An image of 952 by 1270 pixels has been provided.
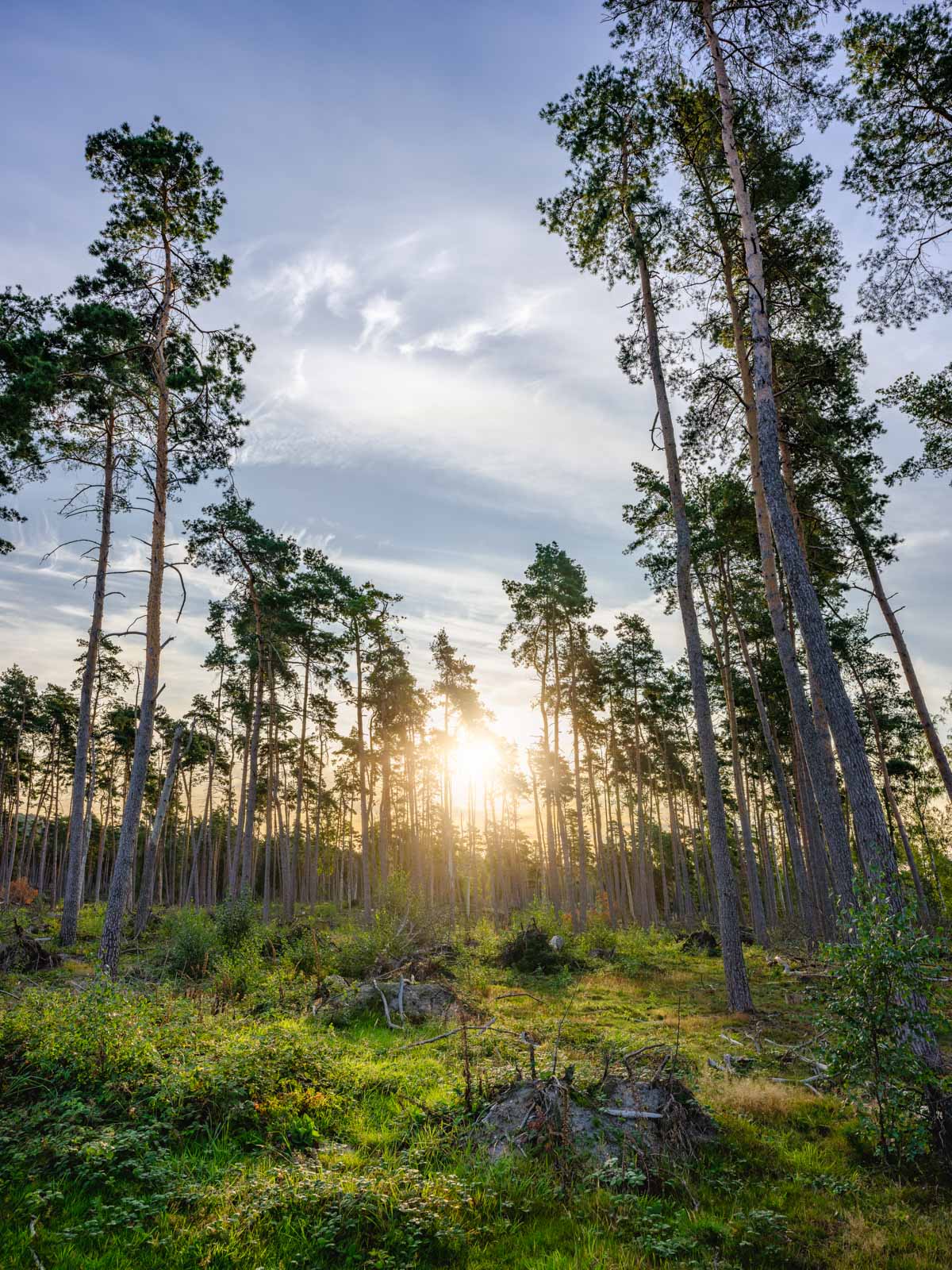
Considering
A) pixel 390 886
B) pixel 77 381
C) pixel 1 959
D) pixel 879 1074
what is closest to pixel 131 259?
pixel 77 381

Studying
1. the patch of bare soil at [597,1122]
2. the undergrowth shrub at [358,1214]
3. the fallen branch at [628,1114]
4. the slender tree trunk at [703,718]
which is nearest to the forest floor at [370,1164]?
the undergrowth shrub at [358,1214]

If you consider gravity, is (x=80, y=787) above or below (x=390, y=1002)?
above

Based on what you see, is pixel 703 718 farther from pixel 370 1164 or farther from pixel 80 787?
pixel 80 787

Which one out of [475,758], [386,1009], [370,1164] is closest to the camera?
[370,1164]

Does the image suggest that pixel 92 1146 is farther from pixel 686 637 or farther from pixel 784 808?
pixel 784 808

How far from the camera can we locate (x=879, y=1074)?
17.5ft

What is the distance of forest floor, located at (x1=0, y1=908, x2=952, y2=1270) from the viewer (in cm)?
407

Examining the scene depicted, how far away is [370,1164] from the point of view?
16.7 feet

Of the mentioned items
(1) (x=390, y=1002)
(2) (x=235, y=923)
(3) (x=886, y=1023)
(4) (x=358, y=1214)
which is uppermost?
(3) (x=886, y=1023)

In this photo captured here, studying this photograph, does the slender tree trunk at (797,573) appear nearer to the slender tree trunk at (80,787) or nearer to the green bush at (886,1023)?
the green bush at (886,1023)

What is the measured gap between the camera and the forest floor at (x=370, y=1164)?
4.07m

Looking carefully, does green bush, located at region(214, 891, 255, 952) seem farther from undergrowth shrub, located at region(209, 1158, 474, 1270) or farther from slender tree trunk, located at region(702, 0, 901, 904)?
slender tree trunk, located at region(702, 0, 901, 904)

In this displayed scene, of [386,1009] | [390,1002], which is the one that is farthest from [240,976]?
[386,1009]

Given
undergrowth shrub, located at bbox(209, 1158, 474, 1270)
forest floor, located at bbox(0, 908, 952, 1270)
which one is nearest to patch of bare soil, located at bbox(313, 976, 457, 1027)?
forest floor, located at bbox(0, 908, 952, 1270)
